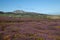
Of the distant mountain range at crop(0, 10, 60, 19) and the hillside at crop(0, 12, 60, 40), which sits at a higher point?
the distant mountain range at crop(0, 10, 60, 19)

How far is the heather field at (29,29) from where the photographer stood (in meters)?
2.85

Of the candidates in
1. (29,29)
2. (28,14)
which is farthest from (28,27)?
(28,14)

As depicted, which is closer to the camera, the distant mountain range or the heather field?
the heather field

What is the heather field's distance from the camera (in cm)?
285

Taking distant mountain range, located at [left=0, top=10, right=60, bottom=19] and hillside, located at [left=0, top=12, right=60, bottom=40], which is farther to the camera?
distant mountain range, located at [left=0, top=10, right=60, bottom=19]

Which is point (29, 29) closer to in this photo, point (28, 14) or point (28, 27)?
point (28, 27)

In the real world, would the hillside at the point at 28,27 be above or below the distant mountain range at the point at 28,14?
below

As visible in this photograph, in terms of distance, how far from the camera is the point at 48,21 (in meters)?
3.35

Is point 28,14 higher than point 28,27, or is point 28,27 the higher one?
point 28,14

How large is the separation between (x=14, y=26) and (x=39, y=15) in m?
0.85

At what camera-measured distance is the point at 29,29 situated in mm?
3029

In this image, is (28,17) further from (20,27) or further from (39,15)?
(20,27)

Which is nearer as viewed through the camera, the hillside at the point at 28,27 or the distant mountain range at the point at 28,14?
the hillside at the point at 28,27

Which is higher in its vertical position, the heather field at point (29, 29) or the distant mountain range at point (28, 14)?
the distant mountain range at point (28, 14)
